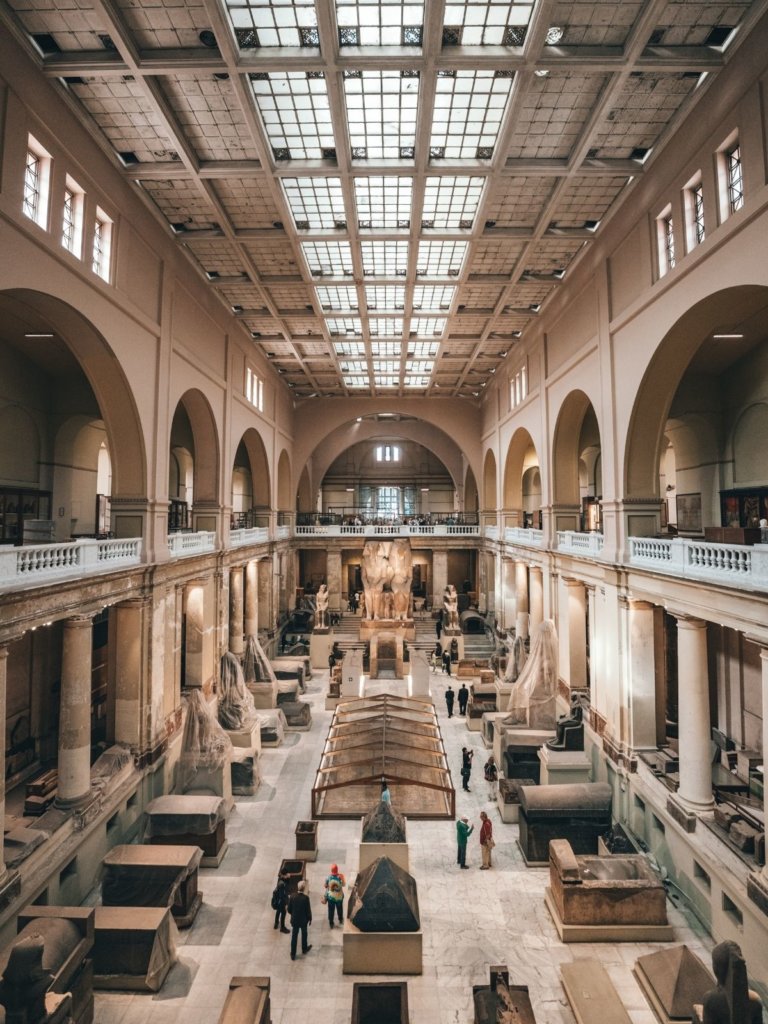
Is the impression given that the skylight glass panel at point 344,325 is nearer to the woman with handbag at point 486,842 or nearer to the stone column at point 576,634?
the stone column at point 576,634

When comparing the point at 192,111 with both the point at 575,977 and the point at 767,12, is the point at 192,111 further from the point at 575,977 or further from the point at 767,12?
the point at 575,977

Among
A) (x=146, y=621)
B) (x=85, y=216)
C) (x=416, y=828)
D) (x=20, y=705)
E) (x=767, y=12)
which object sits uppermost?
(x=767, y=12)

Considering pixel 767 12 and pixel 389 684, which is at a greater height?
pixel 767 12

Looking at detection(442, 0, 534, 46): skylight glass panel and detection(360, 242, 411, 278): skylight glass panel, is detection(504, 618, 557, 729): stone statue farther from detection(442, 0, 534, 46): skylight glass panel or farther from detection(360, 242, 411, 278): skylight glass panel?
detection(442, 0, 534, 46): skylight glass panel

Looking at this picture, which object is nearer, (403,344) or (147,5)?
(147,5)

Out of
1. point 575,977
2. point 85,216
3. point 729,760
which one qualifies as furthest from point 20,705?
point 729,760

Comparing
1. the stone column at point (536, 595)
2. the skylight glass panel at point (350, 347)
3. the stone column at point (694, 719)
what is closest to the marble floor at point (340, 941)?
the stone column at point (694, 719)

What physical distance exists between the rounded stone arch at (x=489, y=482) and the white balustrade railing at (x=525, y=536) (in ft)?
16.0

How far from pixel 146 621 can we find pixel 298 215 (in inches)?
405

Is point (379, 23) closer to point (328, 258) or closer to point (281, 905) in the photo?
point (328, 258)

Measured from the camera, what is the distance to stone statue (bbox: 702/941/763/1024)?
18.0ft

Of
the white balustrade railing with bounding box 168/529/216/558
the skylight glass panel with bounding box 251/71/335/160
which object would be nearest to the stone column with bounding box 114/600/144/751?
the white balustrade railing with bounding box 168/529/216/558

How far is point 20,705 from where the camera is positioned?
13227 mm

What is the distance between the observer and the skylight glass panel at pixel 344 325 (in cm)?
2086
